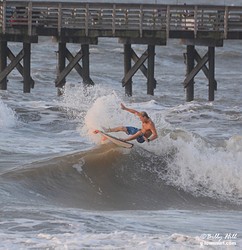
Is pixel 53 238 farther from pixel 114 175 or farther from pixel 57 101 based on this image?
pixel 57 101

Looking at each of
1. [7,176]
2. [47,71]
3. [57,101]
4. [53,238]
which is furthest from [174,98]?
[53,238]

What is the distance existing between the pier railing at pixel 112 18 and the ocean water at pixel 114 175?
6.90 feet

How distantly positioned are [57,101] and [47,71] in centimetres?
1243

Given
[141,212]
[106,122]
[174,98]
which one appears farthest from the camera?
[174,98]

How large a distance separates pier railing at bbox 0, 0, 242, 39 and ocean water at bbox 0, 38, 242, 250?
6.90ft

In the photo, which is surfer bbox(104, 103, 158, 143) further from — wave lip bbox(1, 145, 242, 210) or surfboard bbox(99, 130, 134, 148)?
wave lip bbox(1, 145, 242, 210)

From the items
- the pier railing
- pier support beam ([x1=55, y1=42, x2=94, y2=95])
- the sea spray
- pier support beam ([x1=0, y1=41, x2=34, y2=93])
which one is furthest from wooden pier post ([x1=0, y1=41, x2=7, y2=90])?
the sea spray

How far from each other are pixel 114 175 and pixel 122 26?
9.86 m

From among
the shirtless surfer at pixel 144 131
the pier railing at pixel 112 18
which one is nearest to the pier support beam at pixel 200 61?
the pier railing at pixel 112 18

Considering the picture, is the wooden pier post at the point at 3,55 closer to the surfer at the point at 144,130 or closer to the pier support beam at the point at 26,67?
the pier support beam at the point at 26,67

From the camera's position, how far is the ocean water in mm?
14793

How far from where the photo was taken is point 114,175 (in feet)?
70.9

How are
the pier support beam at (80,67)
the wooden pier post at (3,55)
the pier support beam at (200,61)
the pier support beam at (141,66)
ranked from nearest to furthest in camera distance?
the pier support beam at (200,61) → the pier support beam at (141,66) → the pier support beam at (80,67) → the wooden pier post at (3,55)

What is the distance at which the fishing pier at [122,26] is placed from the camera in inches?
1198
